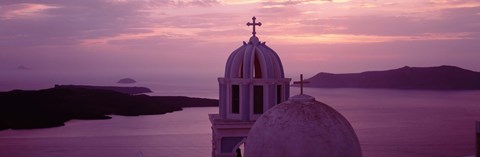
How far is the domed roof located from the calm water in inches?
1412

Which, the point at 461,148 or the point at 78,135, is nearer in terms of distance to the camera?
Answer: the point at 461,148

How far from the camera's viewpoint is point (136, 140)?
185 ft

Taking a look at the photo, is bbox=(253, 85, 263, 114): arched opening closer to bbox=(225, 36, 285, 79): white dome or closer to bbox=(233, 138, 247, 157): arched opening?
bbox=(225, 36, 285, 79): white dome

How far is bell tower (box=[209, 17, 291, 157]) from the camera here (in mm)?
16375

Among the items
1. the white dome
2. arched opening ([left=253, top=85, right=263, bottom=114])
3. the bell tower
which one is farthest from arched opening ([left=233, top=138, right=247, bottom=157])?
the white dome

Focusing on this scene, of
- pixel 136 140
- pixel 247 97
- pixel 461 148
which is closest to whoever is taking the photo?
pixel 247 97

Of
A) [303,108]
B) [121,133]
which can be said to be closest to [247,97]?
[303,108]

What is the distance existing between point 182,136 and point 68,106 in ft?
124

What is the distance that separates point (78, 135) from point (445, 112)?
5725cm

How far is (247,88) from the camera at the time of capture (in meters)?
16.5

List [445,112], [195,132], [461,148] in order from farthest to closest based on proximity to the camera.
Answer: [445,112] → [195,132] → [461,148]

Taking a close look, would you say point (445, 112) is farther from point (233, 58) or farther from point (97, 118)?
point (233, 58)

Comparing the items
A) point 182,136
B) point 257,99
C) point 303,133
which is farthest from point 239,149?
point 182,136

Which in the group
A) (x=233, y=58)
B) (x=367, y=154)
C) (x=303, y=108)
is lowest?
(x=367, y=154)
